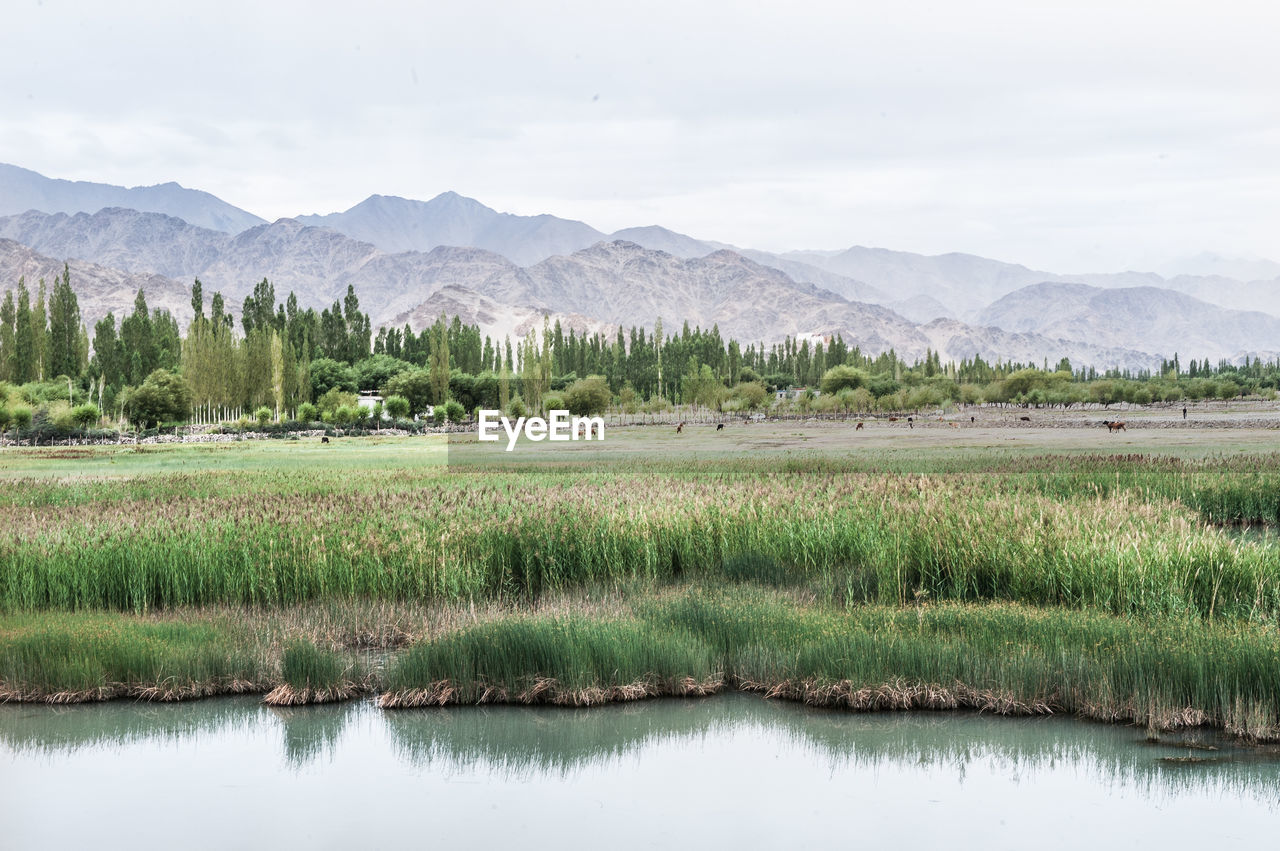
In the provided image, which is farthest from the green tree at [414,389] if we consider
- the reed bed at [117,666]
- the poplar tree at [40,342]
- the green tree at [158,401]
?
→ the reed bed at [117,666]

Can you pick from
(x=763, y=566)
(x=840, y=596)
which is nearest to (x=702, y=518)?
(x=763, y=566)

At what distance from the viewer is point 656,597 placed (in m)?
13.4

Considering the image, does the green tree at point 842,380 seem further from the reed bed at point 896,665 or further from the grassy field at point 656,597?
the reed bed at point 896,665

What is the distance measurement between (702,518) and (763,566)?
1618 mm

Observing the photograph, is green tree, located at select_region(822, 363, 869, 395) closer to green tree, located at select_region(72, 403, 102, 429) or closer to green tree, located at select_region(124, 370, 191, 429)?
green tree, located at select_region(124, 370, 191, 429)

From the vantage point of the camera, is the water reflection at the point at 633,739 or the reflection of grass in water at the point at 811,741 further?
the water reflection at the point at 633,739

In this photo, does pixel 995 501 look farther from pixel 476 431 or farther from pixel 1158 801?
pixel 476 431

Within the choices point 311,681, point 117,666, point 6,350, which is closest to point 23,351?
point 6,350

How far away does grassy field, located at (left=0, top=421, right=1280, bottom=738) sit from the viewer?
10336 mm

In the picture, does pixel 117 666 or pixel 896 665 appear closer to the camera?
pixel 896 665

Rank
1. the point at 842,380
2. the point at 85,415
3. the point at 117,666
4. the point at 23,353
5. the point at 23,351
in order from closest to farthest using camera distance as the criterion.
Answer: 1. the point at 117,666
2. the point at 85,415
3. the point at 23,353
4. the point at 23,351
5. the point at 842,380

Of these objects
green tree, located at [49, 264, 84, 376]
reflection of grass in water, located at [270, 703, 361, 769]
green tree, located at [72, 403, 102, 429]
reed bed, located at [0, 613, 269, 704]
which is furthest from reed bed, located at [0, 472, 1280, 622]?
green tree, located at [49, 264, 84, 376]

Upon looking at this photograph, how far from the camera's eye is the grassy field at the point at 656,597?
33.9 feet

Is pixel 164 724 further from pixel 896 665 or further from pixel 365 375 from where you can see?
pixel 365 375
